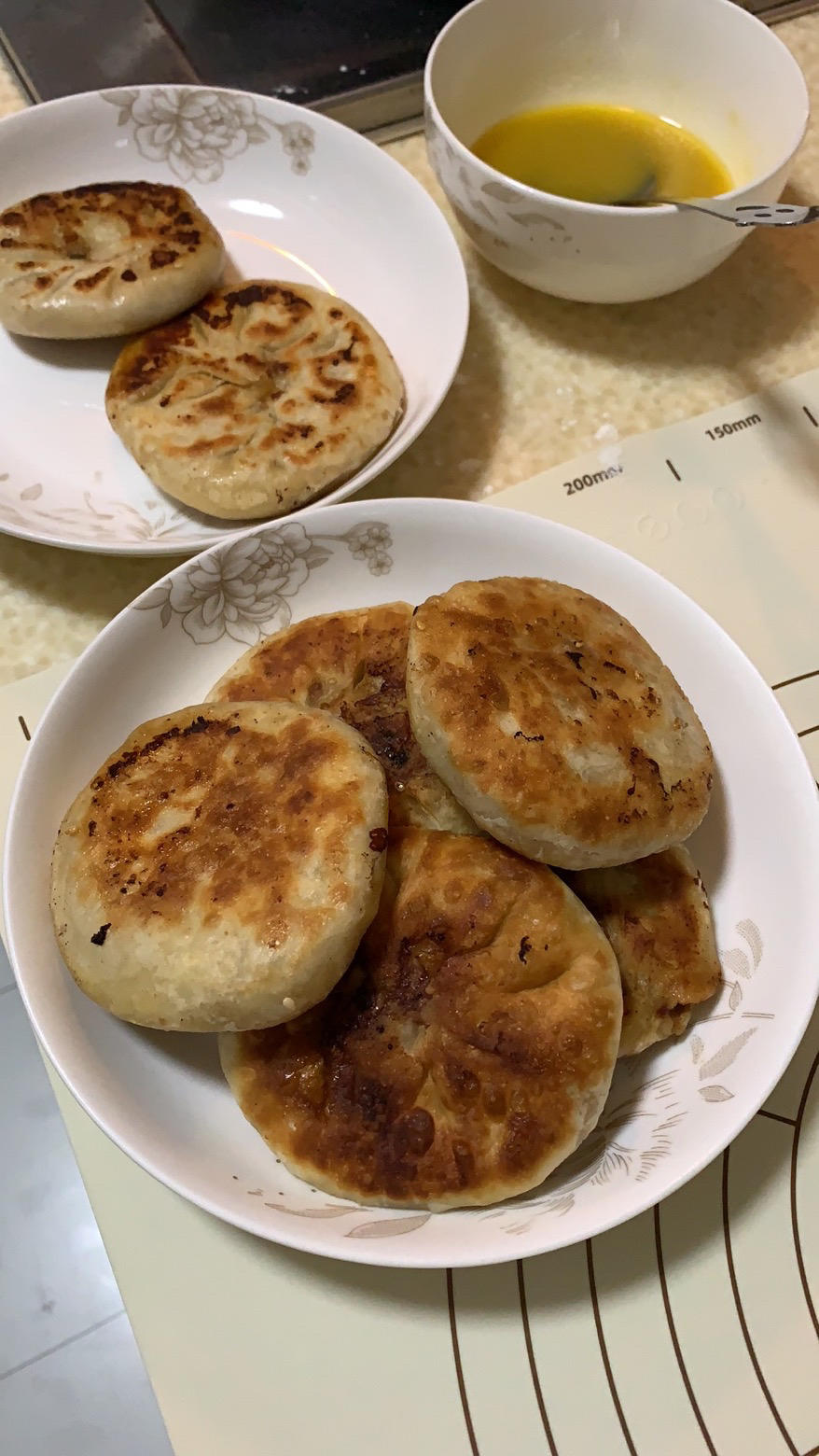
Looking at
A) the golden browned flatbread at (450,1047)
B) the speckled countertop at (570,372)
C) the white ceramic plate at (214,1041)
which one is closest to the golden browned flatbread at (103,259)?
the speckled countertop at (570,372)

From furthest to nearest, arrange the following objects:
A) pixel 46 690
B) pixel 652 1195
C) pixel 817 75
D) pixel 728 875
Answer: pixel 817 75 → pixel 46 690 → pixel 728 875 → pixel 652 1195

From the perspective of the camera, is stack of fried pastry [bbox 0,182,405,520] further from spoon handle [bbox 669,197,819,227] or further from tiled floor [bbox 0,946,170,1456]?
tiled floor [bbox 0,946,170,1456]

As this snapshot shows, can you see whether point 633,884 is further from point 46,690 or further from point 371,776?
point 46,690

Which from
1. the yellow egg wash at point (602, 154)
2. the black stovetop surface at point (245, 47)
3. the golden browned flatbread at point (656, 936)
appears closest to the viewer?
the golden browned flatbread at point (656, 936)

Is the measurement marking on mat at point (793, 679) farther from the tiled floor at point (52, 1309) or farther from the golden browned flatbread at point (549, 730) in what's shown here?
the tiled floor at point (52, 1309)

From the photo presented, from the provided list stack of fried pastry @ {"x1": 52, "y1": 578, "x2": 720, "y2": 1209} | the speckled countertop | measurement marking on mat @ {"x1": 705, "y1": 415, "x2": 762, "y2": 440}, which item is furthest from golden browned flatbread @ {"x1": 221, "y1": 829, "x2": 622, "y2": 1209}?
measurement marking on mat @ {"x1": 705, "y1": 415, "x2": 762, "y2": 440}

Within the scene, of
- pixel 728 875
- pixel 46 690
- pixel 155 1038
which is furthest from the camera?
pixel 46 690

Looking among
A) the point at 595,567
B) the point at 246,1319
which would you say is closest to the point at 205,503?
the point at 595,567

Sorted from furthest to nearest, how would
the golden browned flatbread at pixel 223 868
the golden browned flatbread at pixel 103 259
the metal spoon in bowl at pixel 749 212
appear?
1. the golden browned flatbread at pixel 103 259
2. the metal spoon in bowl at pixel 749 212
3. the golden browned flatbread at pixel 223 868
